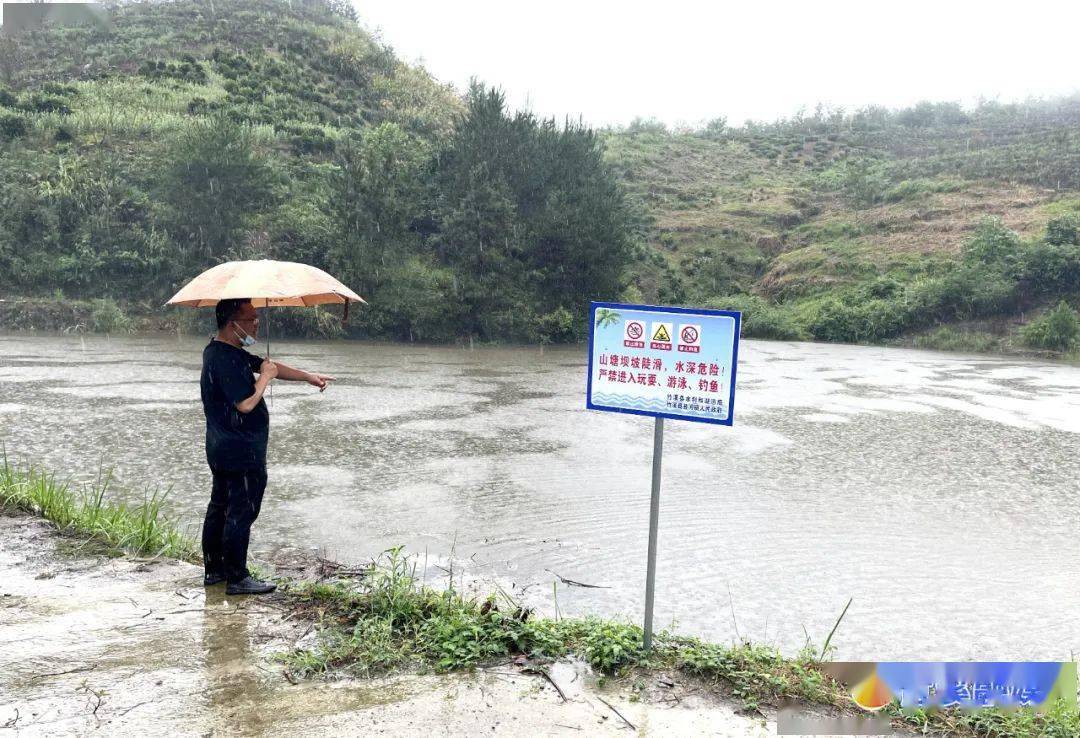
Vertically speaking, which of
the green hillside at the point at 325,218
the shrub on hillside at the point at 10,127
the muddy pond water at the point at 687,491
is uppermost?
the shrub on hillside at the point at 10,127

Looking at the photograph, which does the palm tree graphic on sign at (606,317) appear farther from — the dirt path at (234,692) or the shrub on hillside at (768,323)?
the shrub on hillside at (768,323)

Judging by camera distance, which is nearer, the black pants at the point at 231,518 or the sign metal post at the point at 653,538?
the sign metal post at the point at 653,538

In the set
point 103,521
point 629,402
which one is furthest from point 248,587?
point 629,402

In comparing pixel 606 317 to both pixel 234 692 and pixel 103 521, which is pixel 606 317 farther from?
pixel 103 521

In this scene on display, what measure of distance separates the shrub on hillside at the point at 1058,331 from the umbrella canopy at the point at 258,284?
29887 mm

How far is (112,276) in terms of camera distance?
91.1ft

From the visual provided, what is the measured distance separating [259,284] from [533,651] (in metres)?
2.35

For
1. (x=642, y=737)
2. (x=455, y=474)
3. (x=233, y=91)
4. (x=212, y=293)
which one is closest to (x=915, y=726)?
(x=642, y=737)

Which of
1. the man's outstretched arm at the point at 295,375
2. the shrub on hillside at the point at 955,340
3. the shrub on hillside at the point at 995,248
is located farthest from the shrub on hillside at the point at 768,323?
the man's outstretched arm at the point at 295,375

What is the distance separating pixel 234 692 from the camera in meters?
3.29

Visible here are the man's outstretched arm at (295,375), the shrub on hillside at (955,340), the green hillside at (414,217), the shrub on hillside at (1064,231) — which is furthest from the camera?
the shrub on hillside at (1064,231)

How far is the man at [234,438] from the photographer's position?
427cm

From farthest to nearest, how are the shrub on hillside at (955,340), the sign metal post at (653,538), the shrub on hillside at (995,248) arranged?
the shrub on hillside at (995,248) → the shrub on hillside at (955,340) → the sign metal post at (653,538)

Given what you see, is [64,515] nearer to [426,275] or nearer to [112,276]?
[426,275]
